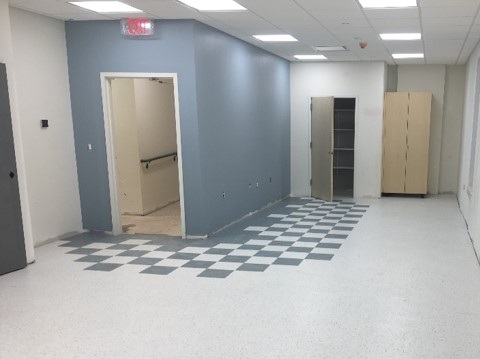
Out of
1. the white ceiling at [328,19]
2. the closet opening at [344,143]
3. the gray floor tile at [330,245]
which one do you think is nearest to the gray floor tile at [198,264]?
the gray floor tile at [330,245]

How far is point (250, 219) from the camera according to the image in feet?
23.4

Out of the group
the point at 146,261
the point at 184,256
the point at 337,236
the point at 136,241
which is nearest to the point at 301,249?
the point at 337,236

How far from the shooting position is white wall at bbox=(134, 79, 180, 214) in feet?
24.7

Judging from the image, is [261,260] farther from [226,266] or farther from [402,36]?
[402,36]

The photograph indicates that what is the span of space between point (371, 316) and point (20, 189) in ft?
12.0

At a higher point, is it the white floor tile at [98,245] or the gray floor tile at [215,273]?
the gray floor tile at [215,273]

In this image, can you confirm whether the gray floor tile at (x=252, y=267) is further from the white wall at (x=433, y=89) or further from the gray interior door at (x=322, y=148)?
the white wall at (x=433, y=89)

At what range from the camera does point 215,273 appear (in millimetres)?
4551

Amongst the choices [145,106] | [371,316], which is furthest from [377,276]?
[145,106]

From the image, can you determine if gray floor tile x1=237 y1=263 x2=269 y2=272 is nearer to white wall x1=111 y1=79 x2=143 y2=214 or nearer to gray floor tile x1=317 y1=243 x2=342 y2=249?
gray floor tile x1=317 y1=243 x2=342 y2=249

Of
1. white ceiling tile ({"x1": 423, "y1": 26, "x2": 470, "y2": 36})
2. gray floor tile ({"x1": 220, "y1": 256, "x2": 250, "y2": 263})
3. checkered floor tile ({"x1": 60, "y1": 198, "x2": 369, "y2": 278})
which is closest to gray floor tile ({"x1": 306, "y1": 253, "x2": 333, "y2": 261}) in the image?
checkered floor tile ({"x1": 60, "y1": 198, "x2": 369, "y2": 278})

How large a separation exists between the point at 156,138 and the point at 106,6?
11.1 feet

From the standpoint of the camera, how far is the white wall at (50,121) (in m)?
5.36

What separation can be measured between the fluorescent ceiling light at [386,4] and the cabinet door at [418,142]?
16.3 ft
